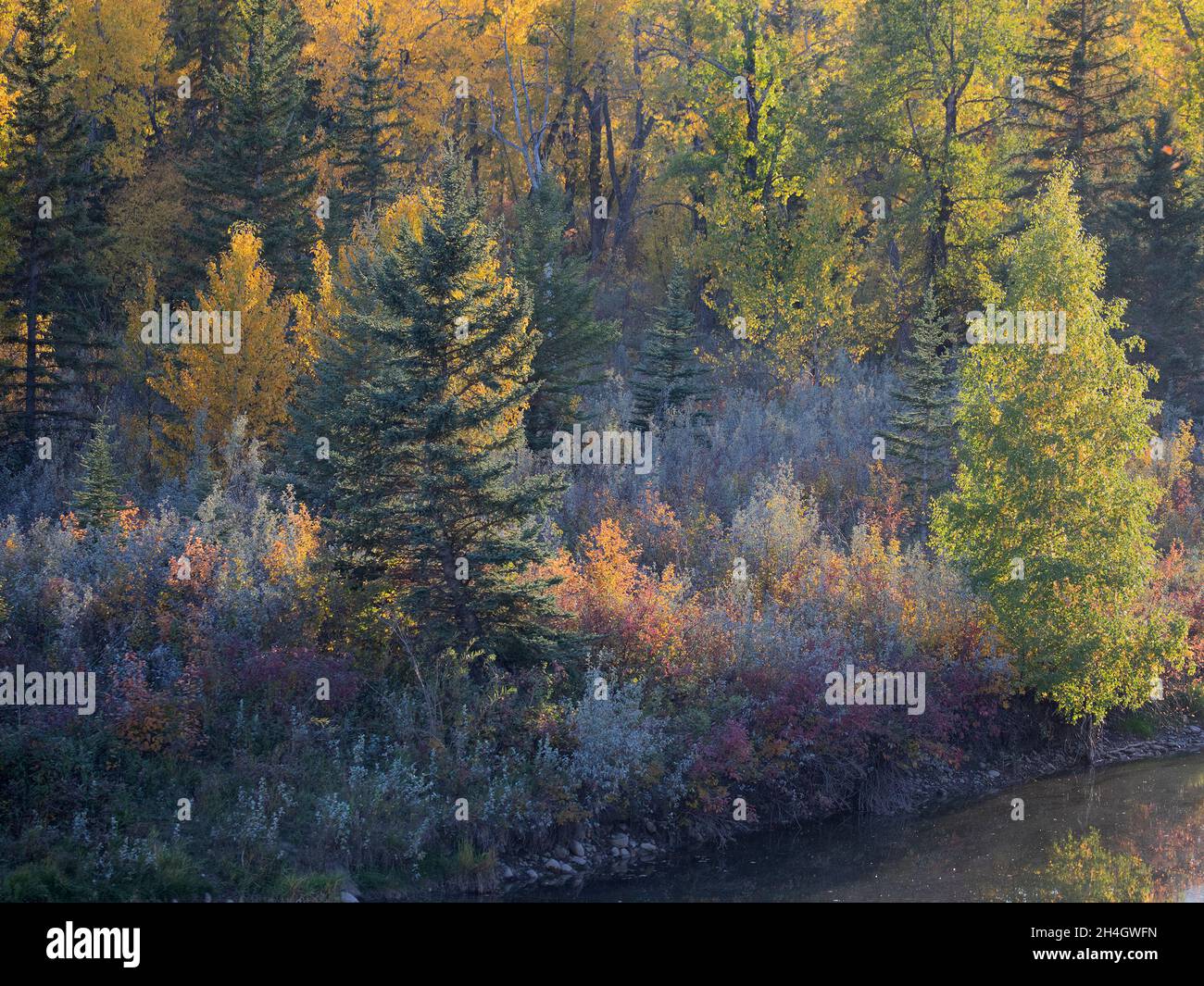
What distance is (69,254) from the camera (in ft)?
97.7

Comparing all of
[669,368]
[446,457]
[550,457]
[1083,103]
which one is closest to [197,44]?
[669,368]

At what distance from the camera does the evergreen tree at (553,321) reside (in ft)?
89.4

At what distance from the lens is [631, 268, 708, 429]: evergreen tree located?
2953 centimetres

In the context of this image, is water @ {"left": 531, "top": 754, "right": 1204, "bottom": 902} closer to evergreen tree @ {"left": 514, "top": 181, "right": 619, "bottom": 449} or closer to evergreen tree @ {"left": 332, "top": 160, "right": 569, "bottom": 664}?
evergreen tree @ {"left": 332, "top": 160, "right": 569, "bottom": 664}

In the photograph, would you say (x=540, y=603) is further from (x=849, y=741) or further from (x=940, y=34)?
(x=940, y=34)

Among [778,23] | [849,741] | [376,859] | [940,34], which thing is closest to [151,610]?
[376,859]

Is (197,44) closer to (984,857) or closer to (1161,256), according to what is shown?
(1161,256)

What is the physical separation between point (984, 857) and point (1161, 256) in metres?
22.9

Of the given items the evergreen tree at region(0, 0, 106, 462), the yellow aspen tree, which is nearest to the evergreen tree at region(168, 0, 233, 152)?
the evergreen tree at region(0, 0, 106, 462)

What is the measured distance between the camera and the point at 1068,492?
59.2ft

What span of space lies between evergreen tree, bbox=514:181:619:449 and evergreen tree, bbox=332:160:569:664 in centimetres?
1116

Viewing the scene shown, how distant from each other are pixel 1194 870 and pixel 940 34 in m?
→ 27.5

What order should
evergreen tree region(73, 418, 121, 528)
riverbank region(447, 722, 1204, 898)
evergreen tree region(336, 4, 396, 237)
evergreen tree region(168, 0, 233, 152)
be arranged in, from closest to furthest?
1. riverbank region(447, 722, 1204, 898)
2. evergreen tree region(73, 418, 121, 528)
3. evergreen tree region(336, 4, 396, 237)
4. evergreen tree region(168, 0, 233, 152)

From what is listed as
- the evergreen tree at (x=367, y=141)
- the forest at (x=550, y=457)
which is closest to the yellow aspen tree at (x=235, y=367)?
the forest at (x=550, y=457)
